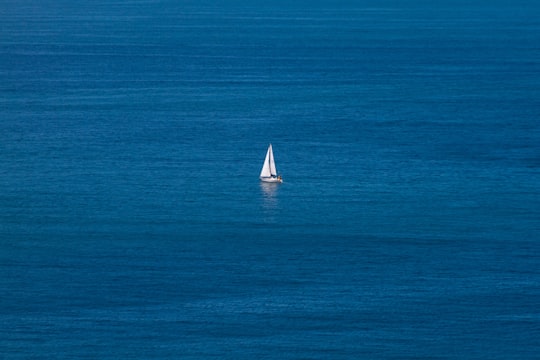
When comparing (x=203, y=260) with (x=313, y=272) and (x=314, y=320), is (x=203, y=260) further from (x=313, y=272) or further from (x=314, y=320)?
(x=314, y=320)

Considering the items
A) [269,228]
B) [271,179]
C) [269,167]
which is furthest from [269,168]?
[269,228]

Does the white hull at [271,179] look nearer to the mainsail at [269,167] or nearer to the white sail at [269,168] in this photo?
the white sail at [269,168]

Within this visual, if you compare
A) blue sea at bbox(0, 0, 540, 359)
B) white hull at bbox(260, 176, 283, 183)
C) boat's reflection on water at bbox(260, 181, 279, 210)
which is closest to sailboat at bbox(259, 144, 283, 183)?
white hull at bbox(260, 176, 283, 183)

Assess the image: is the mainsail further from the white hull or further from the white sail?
the white hull

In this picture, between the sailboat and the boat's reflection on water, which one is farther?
the sailboat

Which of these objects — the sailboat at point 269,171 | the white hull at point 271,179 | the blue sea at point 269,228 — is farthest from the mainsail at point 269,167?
the blue sea at point 269,228

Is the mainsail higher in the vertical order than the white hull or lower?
higher

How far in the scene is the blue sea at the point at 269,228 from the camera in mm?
80250

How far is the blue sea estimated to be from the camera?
80.2m

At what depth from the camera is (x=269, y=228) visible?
101 metres

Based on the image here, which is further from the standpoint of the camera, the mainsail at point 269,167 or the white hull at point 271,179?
the mainsail at point 269,167

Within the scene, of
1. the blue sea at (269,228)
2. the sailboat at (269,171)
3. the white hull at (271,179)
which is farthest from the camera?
the sailboat at (269,171)

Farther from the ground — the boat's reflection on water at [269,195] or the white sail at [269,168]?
the white sail at [269,168]

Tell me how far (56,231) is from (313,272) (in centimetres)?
1987
